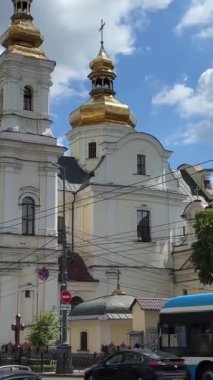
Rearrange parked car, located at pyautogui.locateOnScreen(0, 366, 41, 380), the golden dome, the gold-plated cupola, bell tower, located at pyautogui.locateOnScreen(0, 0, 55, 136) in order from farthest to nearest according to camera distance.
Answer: the golden dome → the gold-plated cupola → bell tower, located at pyautogui.locateOnScreen(0, 0, 55, 136) → parked car, located at pyautogui.locateOnScreen(0, 366, 41, 380)

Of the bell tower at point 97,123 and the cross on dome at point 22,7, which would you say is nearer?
the cross on dome at point 22,7

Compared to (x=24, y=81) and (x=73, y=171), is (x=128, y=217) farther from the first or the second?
(x=24, y=81)

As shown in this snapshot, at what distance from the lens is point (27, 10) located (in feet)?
159

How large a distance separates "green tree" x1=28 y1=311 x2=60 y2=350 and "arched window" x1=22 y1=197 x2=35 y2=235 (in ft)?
34.5

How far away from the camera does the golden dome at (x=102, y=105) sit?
181 feet

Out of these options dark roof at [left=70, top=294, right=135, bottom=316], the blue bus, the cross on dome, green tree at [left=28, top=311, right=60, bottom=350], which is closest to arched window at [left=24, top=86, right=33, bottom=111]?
the cross on dome

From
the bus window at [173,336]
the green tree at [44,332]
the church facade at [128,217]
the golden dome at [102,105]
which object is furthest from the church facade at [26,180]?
the bus window at [173,336]

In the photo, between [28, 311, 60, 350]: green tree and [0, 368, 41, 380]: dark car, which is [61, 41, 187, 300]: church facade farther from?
[0, 368, 41, 380]: dark car

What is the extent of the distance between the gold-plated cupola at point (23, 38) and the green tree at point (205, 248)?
18703 millimetres

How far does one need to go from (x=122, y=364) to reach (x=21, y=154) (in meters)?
27.5

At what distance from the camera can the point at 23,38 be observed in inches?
1818

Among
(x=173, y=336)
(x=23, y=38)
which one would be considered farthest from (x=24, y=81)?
(x=173, y=336)

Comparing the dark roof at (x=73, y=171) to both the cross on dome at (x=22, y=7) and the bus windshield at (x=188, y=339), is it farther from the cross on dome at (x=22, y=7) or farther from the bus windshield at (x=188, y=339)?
the bus windshield at (x=188, y=339)

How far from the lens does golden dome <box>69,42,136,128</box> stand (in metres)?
55.2
